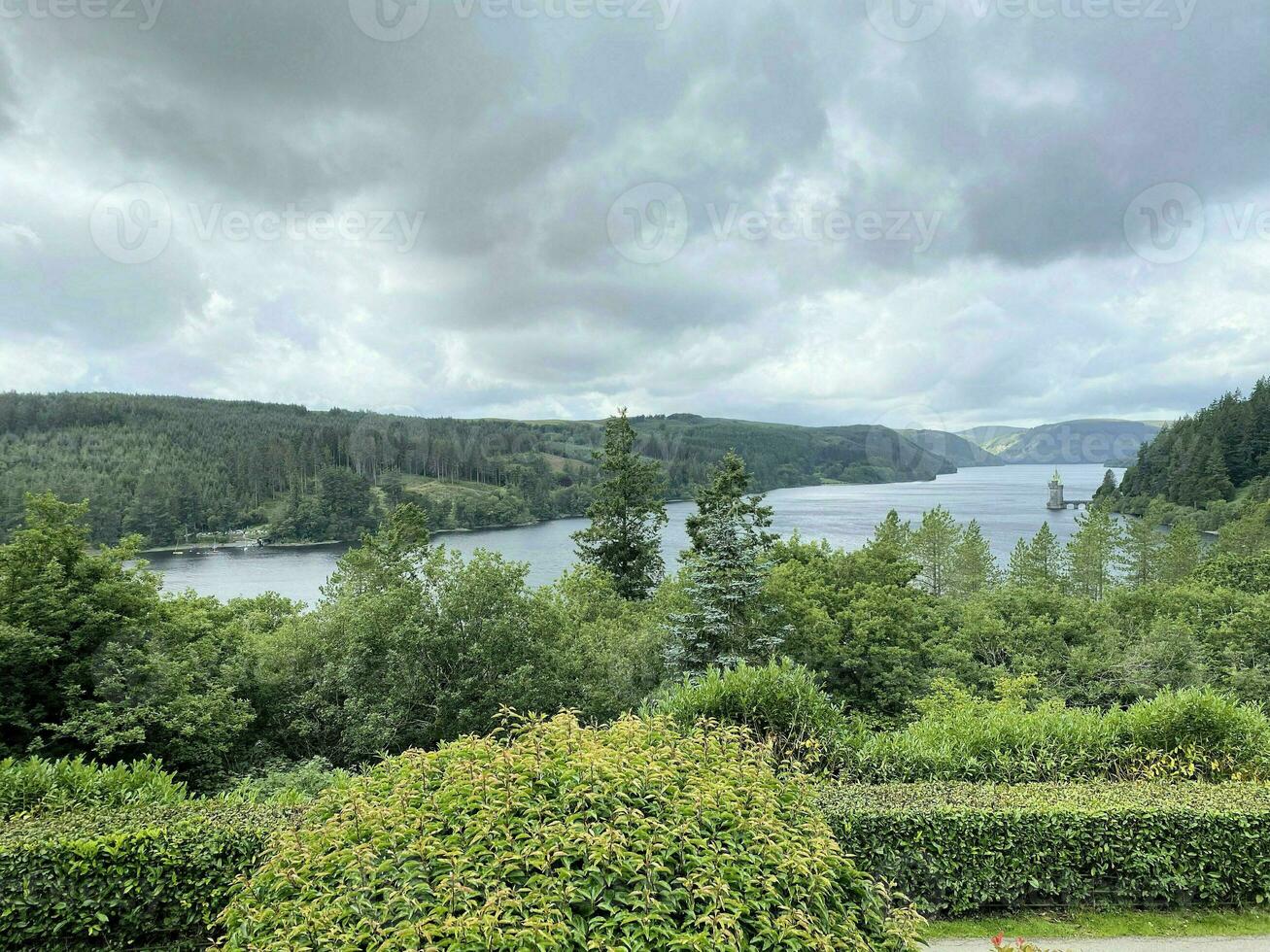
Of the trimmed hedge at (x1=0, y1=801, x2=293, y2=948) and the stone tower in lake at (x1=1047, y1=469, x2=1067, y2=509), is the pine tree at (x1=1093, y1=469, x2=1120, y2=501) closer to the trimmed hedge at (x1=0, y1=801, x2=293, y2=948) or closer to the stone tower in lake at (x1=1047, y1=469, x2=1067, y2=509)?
the stone tower in lake at (x1=1047, y1=469, x2=1067, y2=509)

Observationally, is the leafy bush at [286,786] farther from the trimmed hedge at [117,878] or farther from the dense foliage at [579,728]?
the trimmed hedge at [117,878]

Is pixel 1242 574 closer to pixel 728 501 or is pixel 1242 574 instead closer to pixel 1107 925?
pixel 728 501

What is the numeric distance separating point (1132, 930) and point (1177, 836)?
3.91 feet

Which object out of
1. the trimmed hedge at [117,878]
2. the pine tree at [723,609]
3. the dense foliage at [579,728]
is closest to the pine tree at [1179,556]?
the dense foliage at [579,728]

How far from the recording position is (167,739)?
12.2 m

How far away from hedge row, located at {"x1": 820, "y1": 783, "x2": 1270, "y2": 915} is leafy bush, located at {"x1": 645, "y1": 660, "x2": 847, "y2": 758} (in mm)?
1707

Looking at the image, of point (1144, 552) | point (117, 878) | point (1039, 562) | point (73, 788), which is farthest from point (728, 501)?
point (1144, 552)

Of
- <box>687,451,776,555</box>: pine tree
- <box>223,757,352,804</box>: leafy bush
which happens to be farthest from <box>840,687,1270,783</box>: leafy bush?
<box>687,451,776,555</box>: pine tree

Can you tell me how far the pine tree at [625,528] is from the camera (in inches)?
1462

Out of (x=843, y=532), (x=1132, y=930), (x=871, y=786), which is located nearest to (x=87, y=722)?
(x=871, y=786)

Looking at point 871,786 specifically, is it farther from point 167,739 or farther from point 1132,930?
point 167,739

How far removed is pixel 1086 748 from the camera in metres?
8.97

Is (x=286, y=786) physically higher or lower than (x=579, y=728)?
lower

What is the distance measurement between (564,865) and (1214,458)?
106960mm
